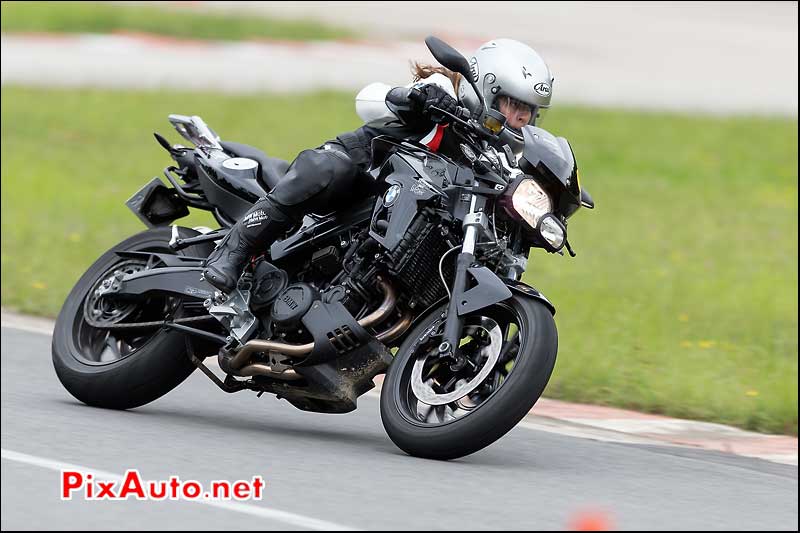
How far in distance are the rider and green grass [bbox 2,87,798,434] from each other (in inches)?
98.9

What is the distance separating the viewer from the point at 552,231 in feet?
22.0

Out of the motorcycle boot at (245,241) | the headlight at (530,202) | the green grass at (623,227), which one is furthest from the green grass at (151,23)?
the headlight at (530,202)

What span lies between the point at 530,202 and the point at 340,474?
Answer: 1.43 metres

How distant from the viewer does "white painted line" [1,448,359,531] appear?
5.41 metres

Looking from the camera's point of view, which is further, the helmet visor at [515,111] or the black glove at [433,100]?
the helmet visor at [515,111]

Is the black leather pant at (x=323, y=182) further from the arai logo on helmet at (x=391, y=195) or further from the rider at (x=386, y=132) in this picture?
the arai logo on helmet at (x=391, y=195)

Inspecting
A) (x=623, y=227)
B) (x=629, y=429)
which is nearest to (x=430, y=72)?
(x=629, y=429)

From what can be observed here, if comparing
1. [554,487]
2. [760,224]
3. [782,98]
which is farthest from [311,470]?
→ [782,98]

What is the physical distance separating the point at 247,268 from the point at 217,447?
1.01 meters

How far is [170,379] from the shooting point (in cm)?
Result: 764

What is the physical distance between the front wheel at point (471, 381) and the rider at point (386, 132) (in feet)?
2.71

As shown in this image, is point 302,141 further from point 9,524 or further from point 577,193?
point 9,524

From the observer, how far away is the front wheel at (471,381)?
6.38m

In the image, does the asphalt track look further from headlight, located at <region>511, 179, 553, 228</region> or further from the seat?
the seat
